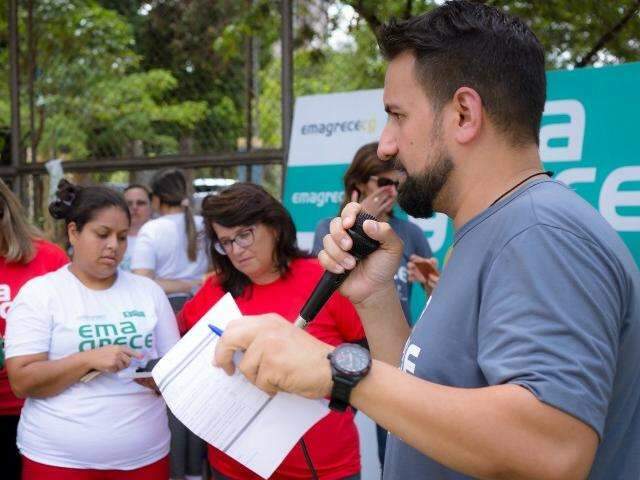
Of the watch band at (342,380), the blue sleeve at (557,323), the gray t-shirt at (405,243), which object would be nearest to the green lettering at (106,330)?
the gray t-shirt at (405,243)

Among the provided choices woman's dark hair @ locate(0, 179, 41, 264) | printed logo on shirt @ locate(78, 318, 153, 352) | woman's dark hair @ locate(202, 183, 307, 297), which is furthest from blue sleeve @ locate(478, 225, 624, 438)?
woman's dark hair @ locate(0, 179, 41, 264)

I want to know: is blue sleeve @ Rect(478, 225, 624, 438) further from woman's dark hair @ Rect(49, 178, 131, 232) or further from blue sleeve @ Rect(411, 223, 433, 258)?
blue sleeve @ Rect(411, 223, 433, 258)

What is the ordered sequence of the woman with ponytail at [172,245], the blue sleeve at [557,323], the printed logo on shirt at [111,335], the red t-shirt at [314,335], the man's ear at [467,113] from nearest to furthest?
1. the blue sleeve at [557,323]
2. the man's ear at [467,113]
3. the red t-shirt at [314,335]
4. the printed logo on shirt at [111,335]
5. the woman with ponytail at [172,245]

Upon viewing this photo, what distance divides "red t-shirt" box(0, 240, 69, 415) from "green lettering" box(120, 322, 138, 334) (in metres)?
0.64

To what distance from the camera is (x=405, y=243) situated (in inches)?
147

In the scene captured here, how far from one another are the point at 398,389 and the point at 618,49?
13.0ft

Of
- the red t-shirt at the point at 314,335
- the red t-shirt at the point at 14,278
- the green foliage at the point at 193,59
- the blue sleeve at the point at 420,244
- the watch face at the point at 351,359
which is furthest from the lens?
the green foliage at the point at 193,59

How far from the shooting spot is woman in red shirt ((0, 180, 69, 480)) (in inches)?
125

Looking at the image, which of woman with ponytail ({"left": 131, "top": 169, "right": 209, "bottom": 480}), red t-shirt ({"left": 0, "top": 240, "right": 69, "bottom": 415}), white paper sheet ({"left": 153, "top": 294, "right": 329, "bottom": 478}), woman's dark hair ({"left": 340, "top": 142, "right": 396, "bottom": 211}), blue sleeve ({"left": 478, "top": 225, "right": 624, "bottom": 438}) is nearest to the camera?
blue sleeve ({"left": 478, "top": 225, "right": 624, "bottom": 438})

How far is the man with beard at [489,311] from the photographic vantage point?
1.01 m

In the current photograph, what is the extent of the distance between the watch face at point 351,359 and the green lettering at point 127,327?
1.92 m

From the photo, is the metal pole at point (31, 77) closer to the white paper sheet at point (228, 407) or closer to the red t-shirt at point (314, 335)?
the red t-shirt at point (314, 335)

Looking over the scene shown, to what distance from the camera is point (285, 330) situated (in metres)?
1.17

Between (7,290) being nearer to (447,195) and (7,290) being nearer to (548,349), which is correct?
(447,195)
